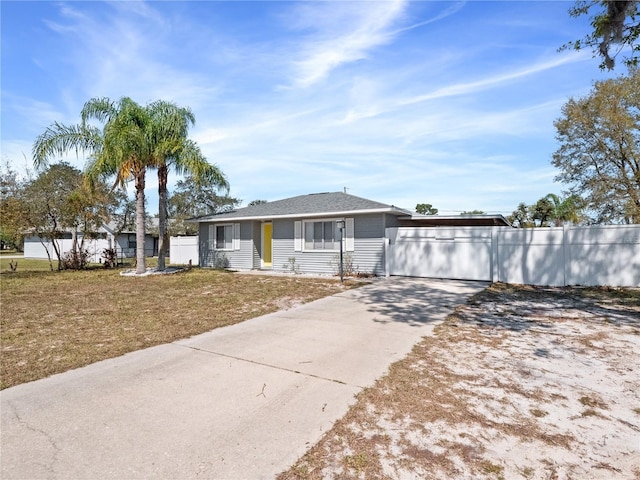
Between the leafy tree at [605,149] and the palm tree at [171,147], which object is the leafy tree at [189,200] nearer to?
the palm tree at [171,147]

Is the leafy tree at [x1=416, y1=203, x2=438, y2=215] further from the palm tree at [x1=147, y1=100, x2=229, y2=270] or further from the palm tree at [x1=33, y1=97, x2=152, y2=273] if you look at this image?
the palm tree at [x1=33, y1=97, x2=152, y2=273]

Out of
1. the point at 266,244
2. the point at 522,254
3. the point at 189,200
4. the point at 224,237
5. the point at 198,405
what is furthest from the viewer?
the point at 189,200

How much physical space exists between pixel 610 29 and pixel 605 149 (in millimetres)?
16782

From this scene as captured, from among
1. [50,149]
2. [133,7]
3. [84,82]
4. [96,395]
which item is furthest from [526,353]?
[50,149]

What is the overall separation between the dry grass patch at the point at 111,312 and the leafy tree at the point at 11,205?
2.87 meters

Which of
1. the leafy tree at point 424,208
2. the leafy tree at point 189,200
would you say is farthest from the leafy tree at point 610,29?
the leafy tree at point 424,208

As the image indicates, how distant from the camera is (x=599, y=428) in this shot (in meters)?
2.74

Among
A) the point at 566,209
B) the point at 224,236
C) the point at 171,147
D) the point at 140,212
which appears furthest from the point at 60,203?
the point at 566,209

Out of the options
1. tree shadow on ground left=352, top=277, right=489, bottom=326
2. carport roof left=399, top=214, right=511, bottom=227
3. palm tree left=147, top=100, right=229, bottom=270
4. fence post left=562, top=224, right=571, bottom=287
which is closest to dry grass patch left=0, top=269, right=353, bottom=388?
tree shadow on ground left=352, top=277, right=489, bottom=326

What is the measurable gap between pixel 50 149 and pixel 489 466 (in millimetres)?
16936

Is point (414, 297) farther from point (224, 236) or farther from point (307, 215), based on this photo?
point (224, 236)

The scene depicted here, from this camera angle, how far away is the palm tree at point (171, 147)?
13789 mm

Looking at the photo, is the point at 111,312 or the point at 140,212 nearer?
the point at 111,312

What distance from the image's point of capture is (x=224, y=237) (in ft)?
57.0
